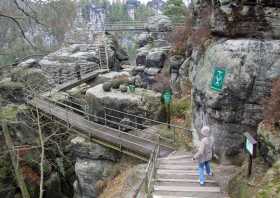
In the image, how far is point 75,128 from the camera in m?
17.0

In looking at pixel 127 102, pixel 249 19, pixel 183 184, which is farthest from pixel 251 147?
pixel 127 102

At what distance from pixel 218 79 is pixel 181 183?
12.1 feet

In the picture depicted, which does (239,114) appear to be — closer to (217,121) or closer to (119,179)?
(217,121)

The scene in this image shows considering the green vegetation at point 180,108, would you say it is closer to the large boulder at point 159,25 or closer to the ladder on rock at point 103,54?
the ladder on rock at point 103,54

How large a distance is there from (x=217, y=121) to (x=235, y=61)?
211 cm

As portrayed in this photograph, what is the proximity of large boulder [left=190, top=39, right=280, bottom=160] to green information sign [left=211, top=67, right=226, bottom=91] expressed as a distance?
0.39ft

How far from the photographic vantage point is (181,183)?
9125 mm

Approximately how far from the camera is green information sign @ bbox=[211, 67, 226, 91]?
10461 mm

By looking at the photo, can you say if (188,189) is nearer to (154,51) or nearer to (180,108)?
(180,108)

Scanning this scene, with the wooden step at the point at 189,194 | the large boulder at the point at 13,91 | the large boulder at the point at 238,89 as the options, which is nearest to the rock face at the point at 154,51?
the large boulder at the point at 13,91

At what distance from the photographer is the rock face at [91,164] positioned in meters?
15.0

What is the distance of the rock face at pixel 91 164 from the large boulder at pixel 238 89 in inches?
233

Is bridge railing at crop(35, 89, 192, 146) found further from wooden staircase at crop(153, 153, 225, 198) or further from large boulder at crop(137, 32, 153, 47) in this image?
large boulder at crop(137, 32, 153, 47)

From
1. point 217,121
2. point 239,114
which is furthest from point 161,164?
point 239,114
